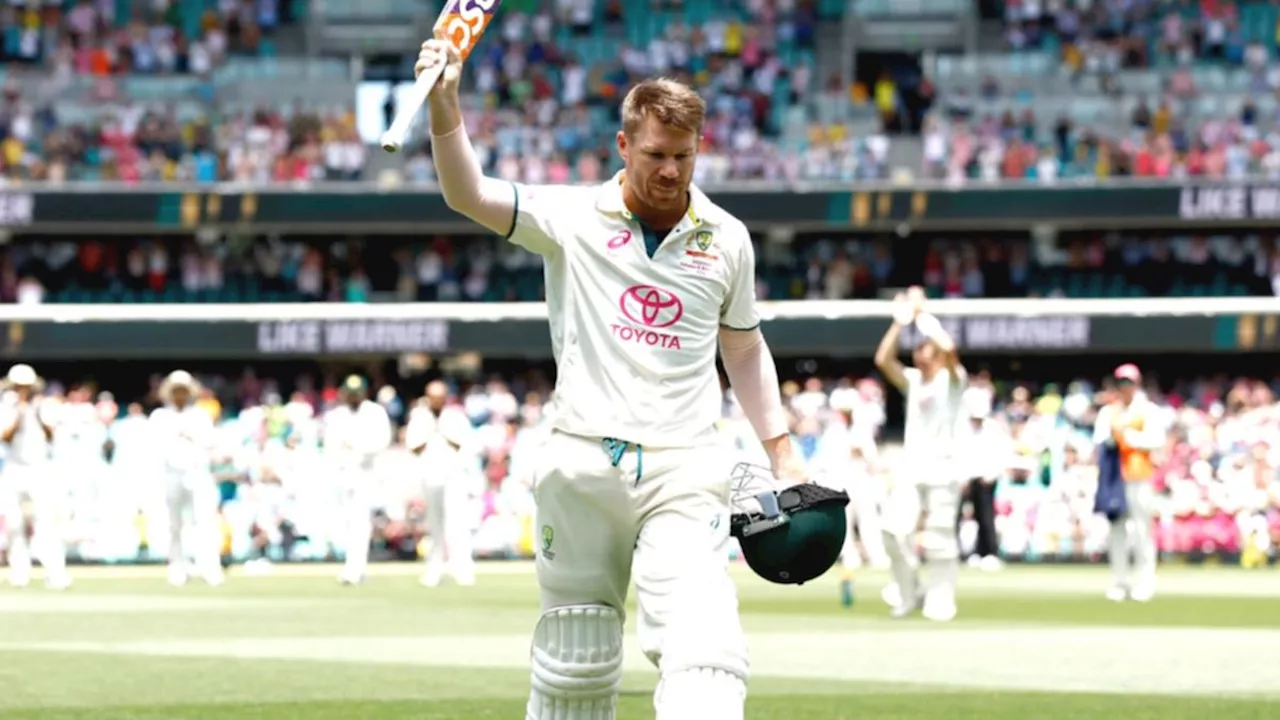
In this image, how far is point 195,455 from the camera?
76.5 feet

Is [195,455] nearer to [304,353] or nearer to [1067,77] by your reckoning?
[304,353]

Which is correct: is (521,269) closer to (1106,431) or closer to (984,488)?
(984,488)

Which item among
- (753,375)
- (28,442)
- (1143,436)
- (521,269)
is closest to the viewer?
(753,375)

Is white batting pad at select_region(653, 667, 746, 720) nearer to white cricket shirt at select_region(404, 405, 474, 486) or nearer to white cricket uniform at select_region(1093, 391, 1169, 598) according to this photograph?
white cricket uniform at select_region(1093, 391, 1169, 598)

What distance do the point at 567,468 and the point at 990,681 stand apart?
5750 millimetres

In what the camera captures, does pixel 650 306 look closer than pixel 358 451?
Yes

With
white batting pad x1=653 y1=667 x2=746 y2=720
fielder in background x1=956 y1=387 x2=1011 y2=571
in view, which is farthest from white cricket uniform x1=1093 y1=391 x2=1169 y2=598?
white batting pad x1=653 y1=667 x2=746 y2=720

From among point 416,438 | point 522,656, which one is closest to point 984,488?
point 416,438

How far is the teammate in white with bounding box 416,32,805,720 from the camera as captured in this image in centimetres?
686

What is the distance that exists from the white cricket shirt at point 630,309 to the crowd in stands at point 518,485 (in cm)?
2214

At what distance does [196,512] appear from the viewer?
934 inches

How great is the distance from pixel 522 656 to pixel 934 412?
4621 millimetres

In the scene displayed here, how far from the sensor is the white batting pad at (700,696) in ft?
21.9

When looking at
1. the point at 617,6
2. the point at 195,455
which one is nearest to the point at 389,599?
the point at 195,455
